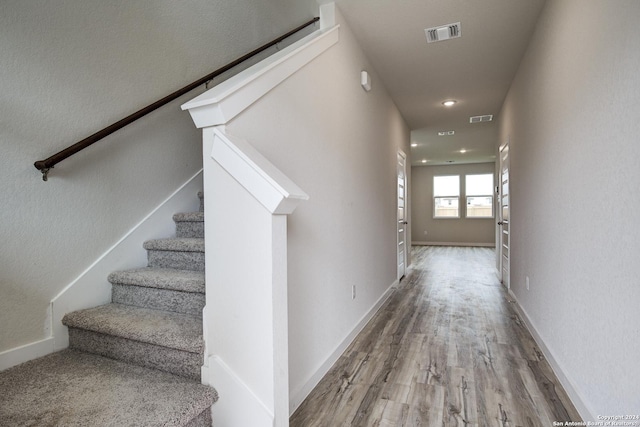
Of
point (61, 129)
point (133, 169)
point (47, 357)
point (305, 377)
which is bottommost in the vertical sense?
point (305, 377)

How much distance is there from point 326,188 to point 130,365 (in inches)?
58.0

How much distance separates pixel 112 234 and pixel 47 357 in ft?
2.27

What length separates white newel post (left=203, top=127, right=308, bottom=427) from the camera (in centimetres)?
125

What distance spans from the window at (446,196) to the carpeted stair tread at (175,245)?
403 inches

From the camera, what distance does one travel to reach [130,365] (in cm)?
154

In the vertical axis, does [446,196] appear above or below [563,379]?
above

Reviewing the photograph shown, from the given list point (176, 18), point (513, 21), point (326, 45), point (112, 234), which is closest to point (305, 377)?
point (112, 234)

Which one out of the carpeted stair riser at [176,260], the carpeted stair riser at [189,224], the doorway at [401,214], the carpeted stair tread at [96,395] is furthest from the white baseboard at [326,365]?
the doorway at [401,214]

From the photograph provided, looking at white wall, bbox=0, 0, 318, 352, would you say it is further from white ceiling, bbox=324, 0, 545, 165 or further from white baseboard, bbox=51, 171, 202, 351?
white ceiling, bbox=324, 0, 545, 165

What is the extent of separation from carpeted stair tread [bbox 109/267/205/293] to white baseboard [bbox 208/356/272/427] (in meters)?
0.45

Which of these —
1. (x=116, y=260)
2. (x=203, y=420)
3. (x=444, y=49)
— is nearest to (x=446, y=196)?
(x=444, y=49)

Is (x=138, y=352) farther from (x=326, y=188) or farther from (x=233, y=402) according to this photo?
(x=326, y=188)

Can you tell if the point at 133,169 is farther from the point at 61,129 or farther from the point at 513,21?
the point at 513,21

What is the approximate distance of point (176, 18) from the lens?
2385 millimetres
